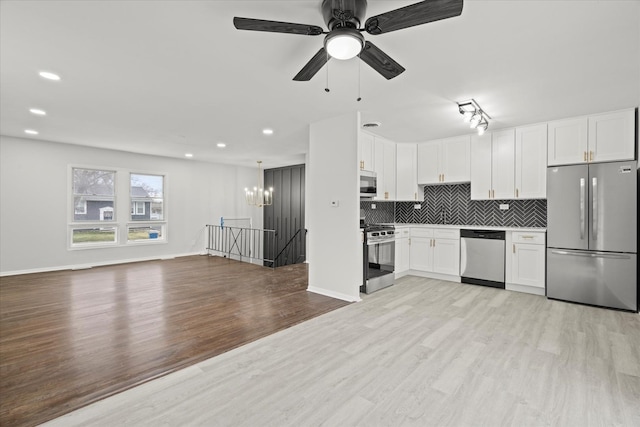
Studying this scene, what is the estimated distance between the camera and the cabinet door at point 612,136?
12.6ft

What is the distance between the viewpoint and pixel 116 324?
3.33 metres

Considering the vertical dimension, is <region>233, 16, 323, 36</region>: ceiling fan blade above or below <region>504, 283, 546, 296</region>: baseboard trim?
above

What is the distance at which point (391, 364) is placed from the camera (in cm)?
248

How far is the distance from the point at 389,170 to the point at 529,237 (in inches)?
95.9

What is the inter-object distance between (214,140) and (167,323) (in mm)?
3684

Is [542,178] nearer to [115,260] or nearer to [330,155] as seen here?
[330,155]

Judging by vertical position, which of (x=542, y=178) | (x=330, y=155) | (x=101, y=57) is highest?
(x=101, y=57)

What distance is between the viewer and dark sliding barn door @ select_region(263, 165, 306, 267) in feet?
28.4

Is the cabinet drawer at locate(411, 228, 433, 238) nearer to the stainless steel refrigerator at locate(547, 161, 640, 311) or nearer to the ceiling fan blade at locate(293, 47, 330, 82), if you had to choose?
the stainless steel refrigerator at locate(547, 161, 640, 311)

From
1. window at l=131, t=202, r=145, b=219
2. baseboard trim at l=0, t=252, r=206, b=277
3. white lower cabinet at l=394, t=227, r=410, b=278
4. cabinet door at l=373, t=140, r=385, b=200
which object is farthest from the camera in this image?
window at l=131, t=202, r=145, b=219

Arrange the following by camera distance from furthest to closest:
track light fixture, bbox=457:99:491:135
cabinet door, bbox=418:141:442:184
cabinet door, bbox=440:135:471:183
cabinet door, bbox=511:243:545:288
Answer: cabinet door, bbox=418:141:442:184, cabinet door, bbox=440:135:471:183, cabinet door, bbox=511:243:545:288, track light fixture, bbox=457:99:491:135

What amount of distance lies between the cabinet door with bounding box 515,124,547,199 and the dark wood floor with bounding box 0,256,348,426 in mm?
3428

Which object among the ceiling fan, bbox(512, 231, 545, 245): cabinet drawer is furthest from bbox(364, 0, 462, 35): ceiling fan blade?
bbox(512, 231, 545, 245): cabinet drawer

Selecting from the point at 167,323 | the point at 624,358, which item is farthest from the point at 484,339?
the point at 167,323
